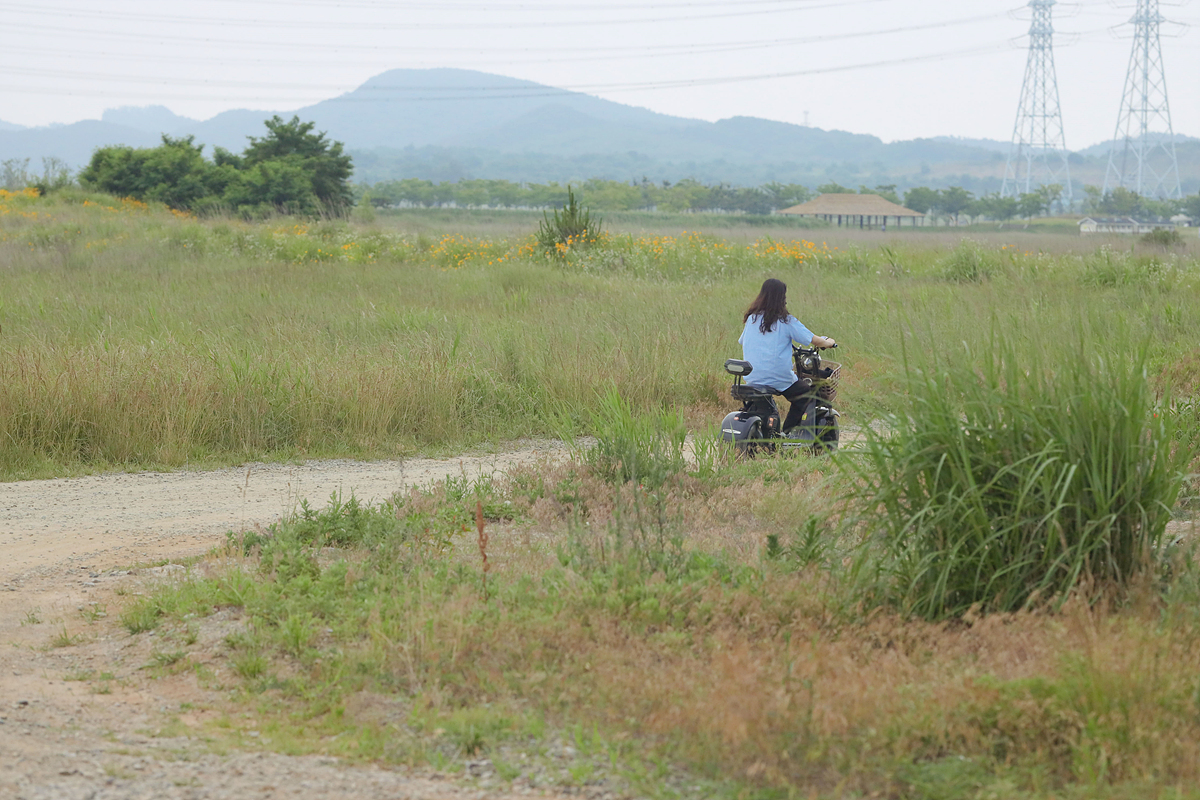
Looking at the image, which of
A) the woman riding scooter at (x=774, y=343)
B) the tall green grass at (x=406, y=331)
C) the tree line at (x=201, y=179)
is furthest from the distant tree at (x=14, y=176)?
the woman riding scooter at (x=774, y=343)

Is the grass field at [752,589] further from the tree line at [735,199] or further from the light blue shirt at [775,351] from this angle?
the tree line at [735,199]

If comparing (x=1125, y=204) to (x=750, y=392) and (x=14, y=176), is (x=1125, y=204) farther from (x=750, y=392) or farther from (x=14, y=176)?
(x=750, y=392)

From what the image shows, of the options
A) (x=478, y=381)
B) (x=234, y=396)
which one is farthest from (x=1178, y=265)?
(x=234, y=396)

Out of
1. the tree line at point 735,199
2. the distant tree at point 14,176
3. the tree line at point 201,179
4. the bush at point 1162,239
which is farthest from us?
the tree line at point 735,199

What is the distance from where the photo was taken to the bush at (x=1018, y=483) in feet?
14.1

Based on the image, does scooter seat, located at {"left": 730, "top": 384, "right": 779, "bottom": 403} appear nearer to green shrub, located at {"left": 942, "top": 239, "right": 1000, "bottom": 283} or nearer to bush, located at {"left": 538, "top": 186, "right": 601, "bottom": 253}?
green shrub, located at {"left": 942, "top": 239, "right": 1000, "bottom": 283}

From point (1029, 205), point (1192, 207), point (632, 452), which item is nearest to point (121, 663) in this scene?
point (632, 452)

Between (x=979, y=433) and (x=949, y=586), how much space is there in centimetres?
69

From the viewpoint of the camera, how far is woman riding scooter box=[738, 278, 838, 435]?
8.06 metres

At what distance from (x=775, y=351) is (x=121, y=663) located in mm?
5233

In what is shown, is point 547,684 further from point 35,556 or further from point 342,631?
point 35,556

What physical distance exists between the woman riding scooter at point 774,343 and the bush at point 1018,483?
3421 mm

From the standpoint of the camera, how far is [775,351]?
8078 mm

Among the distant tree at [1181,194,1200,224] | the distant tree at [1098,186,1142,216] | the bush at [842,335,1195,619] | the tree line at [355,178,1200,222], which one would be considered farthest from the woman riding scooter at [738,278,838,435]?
the distant tree at [1098,186,1142,216]
